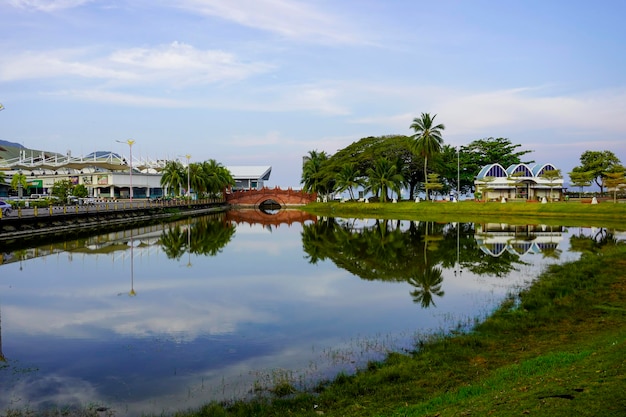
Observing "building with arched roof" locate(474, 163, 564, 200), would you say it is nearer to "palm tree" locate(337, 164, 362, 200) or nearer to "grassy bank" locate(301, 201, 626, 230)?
"grassy bank" locate(301, 201, 626, 230)

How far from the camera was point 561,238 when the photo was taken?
40.3 meters

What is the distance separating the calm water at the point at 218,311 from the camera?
1179 centimetres

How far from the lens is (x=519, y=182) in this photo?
8431 cm

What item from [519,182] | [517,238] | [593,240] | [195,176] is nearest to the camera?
[593,240]

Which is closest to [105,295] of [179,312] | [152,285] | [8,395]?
[152,285]

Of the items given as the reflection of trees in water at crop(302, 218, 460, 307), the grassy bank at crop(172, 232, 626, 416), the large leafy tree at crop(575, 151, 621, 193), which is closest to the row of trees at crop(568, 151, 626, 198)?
the large leafy tree at crop(575, 151, 621, 193)

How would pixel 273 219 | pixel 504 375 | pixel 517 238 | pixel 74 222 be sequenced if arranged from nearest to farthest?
pixel 504 375 → pixel 517 238 → pixel 74 222 → pixel 273 219

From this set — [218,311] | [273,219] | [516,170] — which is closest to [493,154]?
[516,170]

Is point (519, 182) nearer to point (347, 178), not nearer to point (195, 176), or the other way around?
point (347, 178)

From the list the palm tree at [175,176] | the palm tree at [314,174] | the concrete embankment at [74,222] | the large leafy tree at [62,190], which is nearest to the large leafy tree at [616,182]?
the palm tree at [314,174]

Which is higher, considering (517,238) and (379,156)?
(379,156)

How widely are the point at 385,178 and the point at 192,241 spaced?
156 feet

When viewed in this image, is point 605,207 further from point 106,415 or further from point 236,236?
point 106,415

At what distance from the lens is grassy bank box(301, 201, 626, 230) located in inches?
2279
